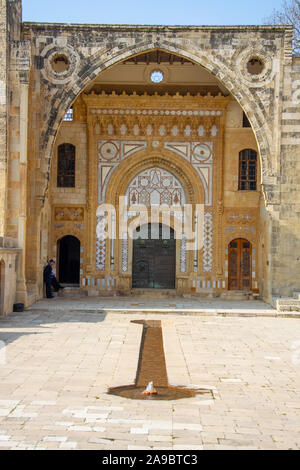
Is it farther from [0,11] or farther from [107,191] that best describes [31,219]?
[0,11]

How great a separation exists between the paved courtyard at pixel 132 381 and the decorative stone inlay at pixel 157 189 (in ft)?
23.1

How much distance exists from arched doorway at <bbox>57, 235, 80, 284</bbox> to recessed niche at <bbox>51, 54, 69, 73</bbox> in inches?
214

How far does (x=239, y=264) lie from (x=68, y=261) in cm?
575

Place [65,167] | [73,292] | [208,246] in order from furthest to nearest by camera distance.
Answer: [65,167] < [208,246] < [73,292]

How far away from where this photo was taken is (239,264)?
17844 mm

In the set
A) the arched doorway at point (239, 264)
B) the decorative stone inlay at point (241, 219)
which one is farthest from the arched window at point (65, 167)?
the arched doorway at point (239, 264)

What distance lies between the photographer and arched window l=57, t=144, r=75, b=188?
711 inches

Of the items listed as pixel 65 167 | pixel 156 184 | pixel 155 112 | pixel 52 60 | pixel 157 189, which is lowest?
pixel 157 189

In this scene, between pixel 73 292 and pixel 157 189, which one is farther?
pixel 157 189

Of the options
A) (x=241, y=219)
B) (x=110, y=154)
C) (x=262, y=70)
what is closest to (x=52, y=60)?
(x=110, y=154)

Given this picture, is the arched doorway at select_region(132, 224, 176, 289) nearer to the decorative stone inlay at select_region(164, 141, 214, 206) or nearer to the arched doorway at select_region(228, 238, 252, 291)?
the arched doorway at select_region(228, 238, 252, 291)

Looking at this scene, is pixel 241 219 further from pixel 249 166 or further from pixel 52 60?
→ pixel 52 60

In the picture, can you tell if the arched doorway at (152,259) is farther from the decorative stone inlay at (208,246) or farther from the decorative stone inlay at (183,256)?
the decorative stone inlay at (208,246)

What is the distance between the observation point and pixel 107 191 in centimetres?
1791
